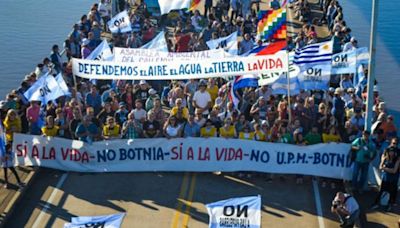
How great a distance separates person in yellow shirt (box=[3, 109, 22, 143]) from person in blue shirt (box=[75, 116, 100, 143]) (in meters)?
1.54

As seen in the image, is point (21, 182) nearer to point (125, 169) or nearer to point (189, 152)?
point (125, 169)

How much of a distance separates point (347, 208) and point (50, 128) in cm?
755

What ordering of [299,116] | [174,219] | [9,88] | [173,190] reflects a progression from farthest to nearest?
[9,88] → [299,116] → [173,190] → [174,219]

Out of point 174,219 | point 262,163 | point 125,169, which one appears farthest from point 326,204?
point 125,169

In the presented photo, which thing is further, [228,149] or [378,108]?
[378,108]

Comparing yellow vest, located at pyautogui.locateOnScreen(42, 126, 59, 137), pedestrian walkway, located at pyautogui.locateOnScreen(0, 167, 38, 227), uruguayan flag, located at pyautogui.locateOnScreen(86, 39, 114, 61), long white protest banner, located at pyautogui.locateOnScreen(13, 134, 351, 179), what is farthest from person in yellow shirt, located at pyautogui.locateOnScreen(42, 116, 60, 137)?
uruguayan flag, located at pyautogui.locateOnScreen(86, 39, 114, 61)

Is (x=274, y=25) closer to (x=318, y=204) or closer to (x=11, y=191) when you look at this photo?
(x=318, y=204)

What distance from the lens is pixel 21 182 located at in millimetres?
18172

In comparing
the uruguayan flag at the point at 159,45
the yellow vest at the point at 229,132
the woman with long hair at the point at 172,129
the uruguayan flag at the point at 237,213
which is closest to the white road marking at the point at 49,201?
the woman with long hair at the point at 172,129

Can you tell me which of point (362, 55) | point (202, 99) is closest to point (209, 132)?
point (202, 99)

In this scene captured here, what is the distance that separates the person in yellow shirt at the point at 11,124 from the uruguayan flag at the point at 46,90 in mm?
697

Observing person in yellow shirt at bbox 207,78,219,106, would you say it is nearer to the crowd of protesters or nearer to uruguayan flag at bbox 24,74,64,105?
the crowd of protesters

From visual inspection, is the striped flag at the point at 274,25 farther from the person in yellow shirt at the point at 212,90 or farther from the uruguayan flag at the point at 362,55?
the person in yellow shirt at the point at 212,90

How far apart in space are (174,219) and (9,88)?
16.4 m
